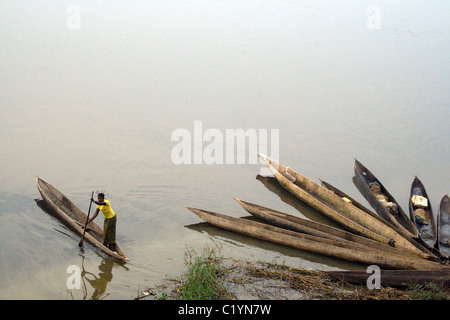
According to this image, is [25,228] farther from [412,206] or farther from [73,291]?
[412,206]

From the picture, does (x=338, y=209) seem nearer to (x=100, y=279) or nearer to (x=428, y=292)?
Result: (x=428, y=292)

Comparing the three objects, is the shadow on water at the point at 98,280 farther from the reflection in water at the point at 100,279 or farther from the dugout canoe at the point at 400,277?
the dugout canoe at the point at 400,277

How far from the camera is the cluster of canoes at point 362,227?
303 inches

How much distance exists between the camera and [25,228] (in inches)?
344

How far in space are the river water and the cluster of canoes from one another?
23cm

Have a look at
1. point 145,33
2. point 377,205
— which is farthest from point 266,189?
point 145,33

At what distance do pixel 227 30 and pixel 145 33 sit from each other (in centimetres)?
323

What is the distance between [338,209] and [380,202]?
2.71 ft

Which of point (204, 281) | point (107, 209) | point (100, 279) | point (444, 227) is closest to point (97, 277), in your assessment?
point (100, 279)

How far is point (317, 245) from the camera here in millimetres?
8008

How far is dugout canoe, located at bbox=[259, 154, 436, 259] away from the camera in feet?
26.6

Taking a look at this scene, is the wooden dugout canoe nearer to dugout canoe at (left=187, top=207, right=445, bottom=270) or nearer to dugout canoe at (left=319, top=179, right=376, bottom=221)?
dugout canoe at (left=319, top=179, right=376, bottom=221)

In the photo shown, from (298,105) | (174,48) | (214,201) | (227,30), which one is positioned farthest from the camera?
(227,30)

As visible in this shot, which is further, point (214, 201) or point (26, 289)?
point (214, 201)
